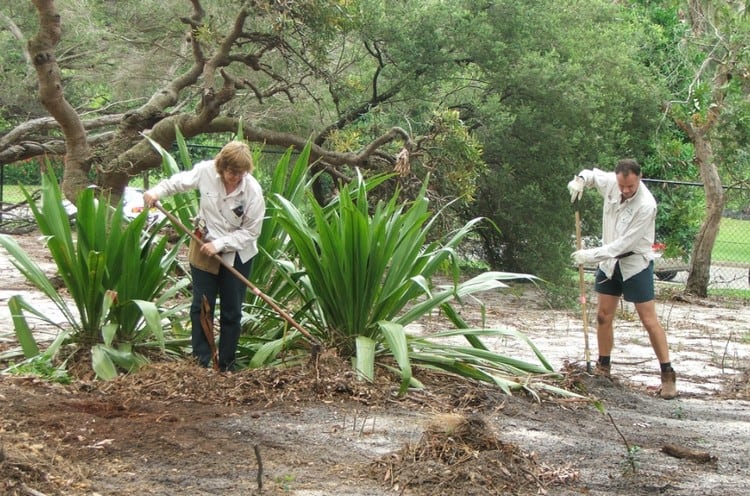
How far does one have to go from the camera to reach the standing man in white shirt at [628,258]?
6.95 m

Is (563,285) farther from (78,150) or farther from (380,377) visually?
(380,377)

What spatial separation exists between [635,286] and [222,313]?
9.62ft

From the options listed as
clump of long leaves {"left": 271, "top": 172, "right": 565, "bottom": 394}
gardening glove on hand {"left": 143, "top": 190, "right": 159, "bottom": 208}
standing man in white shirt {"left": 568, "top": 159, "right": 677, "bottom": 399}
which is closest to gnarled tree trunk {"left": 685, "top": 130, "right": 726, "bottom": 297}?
standing man in white shirt {"left": 568, "top": 159, "right": 677, "bottom": 399}

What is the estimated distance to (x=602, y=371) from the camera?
7.14m

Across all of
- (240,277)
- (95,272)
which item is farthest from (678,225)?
(95,272)

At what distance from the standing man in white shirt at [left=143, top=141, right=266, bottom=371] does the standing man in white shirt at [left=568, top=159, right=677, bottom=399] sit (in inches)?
97.1

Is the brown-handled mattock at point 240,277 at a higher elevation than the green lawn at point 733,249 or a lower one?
higher

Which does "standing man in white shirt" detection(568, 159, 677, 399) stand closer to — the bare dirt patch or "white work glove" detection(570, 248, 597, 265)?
"white work glove" detection(570, 248, 597, 265)

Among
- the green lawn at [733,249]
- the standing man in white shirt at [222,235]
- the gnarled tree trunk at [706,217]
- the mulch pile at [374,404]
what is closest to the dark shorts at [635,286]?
the mulch pile at [374,404]

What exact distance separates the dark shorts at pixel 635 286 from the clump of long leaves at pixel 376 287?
0.99 m

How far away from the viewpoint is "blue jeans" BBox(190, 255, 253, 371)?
6.11m

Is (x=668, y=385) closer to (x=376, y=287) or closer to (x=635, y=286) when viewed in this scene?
(x=635, y=286)

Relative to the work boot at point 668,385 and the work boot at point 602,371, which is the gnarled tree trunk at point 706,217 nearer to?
the work boot at point 602,371

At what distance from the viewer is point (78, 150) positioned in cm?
1172
